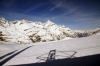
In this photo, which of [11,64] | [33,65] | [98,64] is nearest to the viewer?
[98,64]

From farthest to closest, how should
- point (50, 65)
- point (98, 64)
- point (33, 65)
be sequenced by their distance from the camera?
point (33, 65)
point (50, 65)
point (98, 64)

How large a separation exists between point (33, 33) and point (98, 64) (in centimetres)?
19002

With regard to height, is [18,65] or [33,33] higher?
[33,33]

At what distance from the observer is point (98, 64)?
6.97 metres

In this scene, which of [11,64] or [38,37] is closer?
[11,64]

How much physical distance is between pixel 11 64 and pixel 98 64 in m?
8.30

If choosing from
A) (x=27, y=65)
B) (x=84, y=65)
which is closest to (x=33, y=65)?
(x=27, y=65)

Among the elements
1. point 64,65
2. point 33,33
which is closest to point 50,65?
point 64,65

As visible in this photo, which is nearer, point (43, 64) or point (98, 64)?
point (98, 64)

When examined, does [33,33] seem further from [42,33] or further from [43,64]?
[43,64]

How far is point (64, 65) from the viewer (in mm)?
7980

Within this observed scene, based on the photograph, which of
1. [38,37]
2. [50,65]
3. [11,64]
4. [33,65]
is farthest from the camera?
[38,37]

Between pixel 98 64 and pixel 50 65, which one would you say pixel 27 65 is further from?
pixel 98 64

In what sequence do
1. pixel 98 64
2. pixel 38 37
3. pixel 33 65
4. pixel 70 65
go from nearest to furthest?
pixel 98 64 < pixel 70 65 < pixel 33 65 < pixel 38 37
